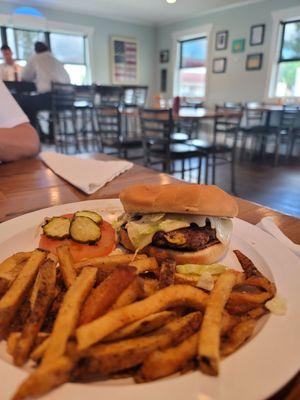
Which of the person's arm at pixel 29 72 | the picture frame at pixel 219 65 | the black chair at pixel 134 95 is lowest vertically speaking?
the black chair at pixel 134 95

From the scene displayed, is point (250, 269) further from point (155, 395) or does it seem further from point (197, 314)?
point (155, 395)

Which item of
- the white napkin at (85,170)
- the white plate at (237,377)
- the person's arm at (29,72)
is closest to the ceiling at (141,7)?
the person's arm at (29,72)

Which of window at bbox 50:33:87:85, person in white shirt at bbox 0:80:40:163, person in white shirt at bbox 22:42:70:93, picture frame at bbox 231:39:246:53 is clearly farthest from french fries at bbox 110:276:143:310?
window at bbox 50:33:87:85

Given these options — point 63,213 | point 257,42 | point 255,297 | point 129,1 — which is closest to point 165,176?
point 63,213

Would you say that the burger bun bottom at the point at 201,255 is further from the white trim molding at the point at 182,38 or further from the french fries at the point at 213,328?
the white trim molding at the point at 182,38

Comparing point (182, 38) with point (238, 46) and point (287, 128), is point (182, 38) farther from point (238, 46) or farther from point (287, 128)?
point (287, 128)

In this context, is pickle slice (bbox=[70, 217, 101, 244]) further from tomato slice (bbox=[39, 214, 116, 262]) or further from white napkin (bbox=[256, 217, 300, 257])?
white napkin (bbox=[256, 217, 300, 257])
